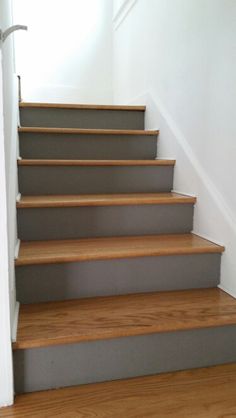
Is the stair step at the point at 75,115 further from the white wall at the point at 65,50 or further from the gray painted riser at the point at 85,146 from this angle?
the white wall at the point at 65,50

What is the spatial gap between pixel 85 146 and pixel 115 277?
936mm

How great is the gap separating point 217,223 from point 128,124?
1.19 m

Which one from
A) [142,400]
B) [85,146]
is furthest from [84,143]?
[142,400]

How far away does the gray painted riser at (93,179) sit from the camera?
1.70 m

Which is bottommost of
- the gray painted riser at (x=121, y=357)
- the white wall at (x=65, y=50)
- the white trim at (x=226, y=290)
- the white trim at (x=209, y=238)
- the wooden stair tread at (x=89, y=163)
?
the gray painted riser at (x=121, y=357)

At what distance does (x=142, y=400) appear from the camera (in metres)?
1.02

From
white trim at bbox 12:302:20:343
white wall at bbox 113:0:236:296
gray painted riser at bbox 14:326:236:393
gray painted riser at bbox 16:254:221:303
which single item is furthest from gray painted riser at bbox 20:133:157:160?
gray painted riser at bbox 14:326:236:393

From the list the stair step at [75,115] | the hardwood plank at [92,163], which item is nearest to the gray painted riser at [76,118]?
the stair step at [75,115]

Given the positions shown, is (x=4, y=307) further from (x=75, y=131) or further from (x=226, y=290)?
(x=75, y=131)

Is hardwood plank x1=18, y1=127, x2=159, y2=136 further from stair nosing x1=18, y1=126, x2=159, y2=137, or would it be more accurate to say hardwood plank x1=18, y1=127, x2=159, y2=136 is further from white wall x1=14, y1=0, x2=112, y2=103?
white wall x1=14, y1=0, x2=112, y2=103

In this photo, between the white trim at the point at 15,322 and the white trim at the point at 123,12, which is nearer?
the white trim at the point at 15,322

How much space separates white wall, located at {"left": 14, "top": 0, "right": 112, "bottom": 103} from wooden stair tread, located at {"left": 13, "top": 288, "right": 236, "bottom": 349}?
2386 millimetres

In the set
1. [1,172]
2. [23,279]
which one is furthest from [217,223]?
[1,172]

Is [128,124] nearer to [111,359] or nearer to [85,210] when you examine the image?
[85,210]
